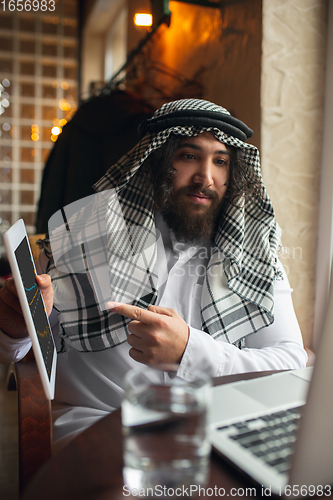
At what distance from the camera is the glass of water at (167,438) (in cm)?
35

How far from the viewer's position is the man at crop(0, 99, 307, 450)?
0.91 m

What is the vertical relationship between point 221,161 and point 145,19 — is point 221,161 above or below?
below

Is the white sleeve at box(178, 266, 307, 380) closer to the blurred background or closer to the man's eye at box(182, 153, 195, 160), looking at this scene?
the blurred background

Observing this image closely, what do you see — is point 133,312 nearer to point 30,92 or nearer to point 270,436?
point 270,436

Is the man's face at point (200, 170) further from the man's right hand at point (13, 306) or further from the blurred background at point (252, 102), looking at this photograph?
the man's right hand at point (13, 306)

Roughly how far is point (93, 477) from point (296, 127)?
1318mm

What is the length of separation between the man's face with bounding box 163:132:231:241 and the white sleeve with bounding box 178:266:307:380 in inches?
12.0

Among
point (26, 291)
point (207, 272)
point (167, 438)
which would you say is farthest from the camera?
point (207, 272)

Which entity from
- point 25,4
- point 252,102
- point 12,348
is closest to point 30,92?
point 25,4

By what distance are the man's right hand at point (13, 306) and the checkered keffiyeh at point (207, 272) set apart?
5.9 inches

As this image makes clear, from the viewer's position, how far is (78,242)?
1.08 metres

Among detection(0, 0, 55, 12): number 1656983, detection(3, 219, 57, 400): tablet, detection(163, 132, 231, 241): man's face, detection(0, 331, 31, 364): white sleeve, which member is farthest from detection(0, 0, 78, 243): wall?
detection(3, 219, 57, 400): tablet

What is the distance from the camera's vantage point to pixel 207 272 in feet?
3.58

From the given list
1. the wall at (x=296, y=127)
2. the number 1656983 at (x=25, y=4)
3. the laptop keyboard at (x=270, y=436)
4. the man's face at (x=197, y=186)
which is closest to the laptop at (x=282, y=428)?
the laptop keyboard at (x=270, y=436)
